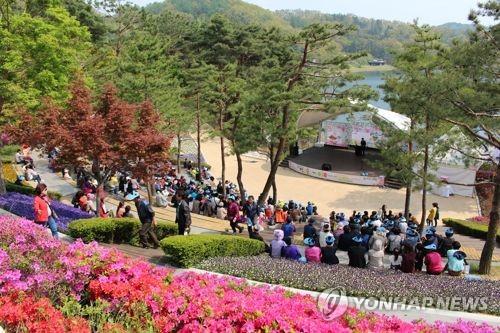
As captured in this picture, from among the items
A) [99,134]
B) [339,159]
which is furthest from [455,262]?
[339,159]

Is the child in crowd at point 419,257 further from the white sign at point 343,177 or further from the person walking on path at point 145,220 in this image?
the white sign at point 343,177

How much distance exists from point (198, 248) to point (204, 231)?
6336 millimetres

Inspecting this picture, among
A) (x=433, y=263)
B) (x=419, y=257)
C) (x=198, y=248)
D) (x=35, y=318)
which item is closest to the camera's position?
(x=35, y=318)

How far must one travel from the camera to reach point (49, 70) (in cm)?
1625

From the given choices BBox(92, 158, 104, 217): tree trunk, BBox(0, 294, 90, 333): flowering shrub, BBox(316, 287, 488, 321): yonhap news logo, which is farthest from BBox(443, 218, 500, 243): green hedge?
BBox(0, 294, 90, 333): flowering shrub

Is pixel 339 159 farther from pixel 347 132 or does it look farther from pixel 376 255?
pixel 376 255

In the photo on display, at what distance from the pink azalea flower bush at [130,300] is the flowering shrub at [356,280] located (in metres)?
1.86

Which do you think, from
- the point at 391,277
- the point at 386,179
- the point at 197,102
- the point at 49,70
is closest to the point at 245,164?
the point at 197,102

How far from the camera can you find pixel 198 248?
10086mm

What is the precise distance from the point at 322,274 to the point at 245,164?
2903 cm

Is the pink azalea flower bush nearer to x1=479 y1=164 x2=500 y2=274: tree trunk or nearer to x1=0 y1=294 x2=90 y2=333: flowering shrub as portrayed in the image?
x1=0 y1=294 x2=90 y2=333: flowering shrub

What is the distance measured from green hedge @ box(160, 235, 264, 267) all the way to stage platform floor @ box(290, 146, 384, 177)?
907 inches

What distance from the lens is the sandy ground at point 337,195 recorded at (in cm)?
2752

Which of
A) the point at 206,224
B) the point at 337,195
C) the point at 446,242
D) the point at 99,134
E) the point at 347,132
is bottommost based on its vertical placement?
the point at 337,195
